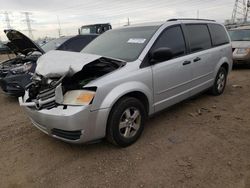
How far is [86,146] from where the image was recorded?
333cm

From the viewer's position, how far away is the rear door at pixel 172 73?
355cm

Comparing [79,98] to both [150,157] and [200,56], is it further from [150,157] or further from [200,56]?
[200,56]

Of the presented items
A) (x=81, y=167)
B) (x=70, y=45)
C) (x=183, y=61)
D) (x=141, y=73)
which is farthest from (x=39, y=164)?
(x=70, y=45)

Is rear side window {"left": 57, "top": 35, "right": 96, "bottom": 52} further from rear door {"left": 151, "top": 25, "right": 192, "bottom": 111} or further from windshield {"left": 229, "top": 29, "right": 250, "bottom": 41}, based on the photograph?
windshield {"left": 229, "top": 29, "right": 250, "bottom": 41}

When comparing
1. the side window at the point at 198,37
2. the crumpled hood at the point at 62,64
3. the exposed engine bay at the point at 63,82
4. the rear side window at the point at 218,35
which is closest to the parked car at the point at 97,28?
the rear side window at the point at 218,35

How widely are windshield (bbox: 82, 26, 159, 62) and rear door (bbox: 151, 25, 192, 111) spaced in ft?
0.72

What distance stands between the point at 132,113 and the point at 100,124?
0.57 metres

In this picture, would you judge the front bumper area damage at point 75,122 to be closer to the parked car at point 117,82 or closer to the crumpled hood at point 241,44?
the parked car at point 117,82

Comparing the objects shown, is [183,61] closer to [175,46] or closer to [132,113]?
[175,46]

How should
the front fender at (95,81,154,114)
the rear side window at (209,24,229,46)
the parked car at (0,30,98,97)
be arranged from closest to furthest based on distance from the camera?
the front fender at (95,81,154,114) < the rear side window at (209,24,229,46) < the parked car at (0,30,98,97)

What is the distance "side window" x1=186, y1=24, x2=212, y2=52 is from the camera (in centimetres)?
428

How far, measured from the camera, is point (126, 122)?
3.17 metres

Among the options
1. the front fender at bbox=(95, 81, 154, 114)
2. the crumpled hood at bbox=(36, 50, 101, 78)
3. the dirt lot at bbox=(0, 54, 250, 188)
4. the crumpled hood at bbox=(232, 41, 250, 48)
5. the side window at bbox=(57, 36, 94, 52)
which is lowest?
the dirt lot at bbox=(0, 54, 250, 188)

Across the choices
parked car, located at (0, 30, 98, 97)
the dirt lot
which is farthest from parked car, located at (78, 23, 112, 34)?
the dirt lot
